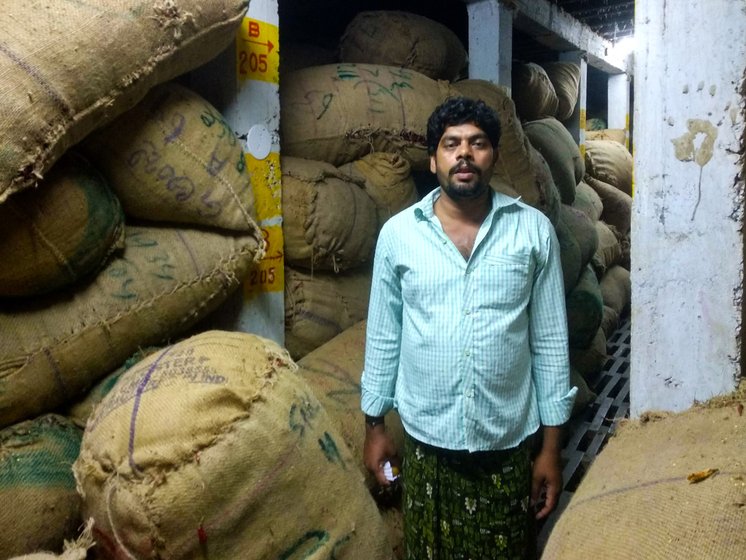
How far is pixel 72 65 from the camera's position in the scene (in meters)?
1.42

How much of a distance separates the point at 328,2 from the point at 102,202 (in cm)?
284

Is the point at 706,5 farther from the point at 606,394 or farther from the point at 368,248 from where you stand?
the point at 606,394

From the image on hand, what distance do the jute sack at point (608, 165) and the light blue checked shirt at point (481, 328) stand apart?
4.45 m

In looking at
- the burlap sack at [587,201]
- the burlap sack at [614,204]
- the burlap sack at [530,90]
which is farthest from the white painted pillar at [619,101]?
the burlap sack at [530,90]

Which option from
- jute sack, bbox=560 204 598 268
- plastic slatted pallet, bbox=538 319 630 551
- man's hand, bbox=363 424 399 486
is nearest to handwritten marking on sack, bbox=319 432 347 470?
man's hand, bbox=363 424 399 486

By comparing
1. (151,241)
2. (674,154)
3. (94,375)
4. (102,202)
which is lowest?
(94,375)

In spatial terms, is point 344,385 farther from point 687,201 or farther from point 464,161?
point 687,201

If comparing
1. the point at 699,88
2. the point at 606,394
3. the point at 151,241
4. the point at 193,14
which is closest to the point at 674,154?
the point at 699,88

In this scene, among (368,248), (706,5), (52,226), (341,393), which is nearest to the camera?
(706,5)

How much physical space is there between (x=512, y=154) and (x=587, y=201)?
2.02m

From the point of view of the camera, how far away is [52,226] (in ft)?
4.90

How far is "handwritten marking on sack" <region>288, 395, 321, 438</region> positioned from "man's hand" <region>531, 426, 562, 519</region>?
60 centimetres

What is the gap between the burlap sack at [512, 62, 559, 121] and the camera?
4.45m

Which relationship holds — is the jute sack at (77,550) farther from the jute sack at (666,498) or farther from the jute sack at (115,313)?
the jute sack at (666,498)
